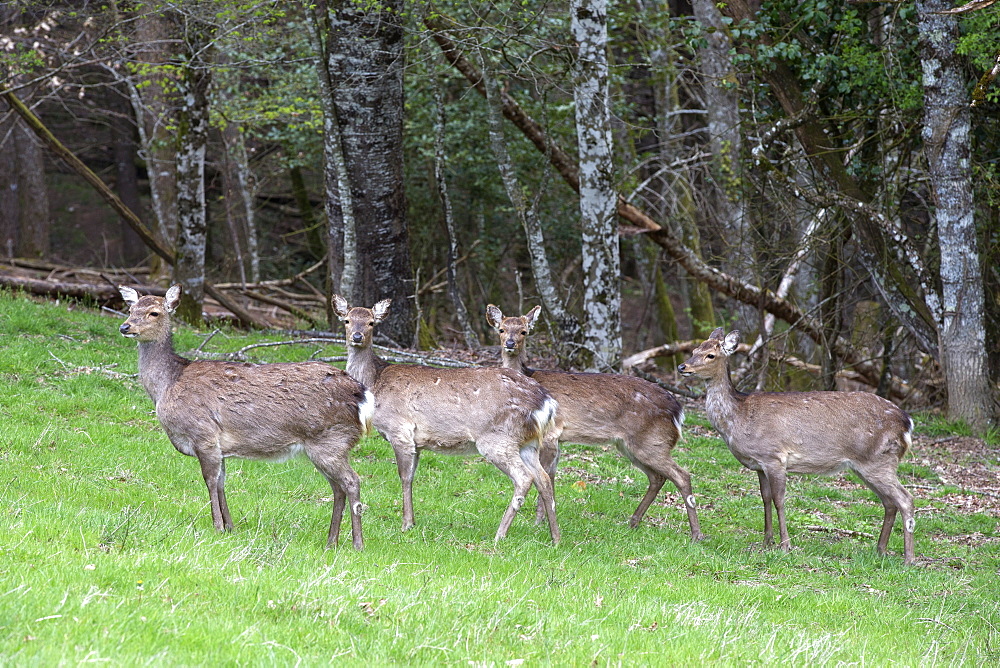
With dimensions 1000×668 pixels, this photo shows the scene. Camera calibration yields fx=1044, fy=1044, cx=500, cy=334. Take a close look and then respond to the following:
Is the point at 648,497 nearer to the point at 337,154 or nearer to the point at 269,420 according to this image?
the point at 269,420

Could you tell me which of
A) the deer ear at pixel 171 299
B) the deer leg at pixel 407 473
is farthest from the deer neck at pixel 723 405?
the deer ear at pixel 171 299

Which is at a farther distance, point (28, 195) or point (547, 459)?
point (28, 195)

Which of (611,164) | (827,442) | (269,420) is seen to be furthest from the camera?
(611,164)

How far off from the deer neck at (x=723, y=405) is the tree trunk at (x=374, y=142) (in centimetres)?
645

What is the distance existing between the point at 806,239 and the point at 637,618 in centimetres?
871

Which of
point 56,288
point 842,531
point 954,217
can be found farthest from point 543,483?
point 56,288

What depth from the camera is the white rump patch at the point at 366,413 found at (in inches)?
293

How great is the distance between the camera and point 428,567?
21.5 ft

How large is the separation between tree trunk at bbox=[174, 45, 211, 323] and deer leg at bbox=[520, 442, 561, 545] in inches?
331

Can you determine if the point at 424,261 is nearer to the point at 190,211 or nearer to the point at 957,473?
the point at 190,211

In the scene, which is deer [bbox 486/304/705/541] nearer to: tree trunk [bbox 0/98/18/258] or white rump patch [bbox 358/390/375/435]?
white rump patch [bbox 358/390/375/435]

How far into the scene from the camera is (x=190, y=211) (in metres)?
15.0

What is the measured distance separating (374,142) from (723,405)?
25.9 ft

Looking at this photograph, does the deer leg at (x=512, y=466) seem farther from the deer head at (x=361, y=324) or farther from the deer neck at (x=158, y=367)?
the deer neck at (x=158, y=367)
